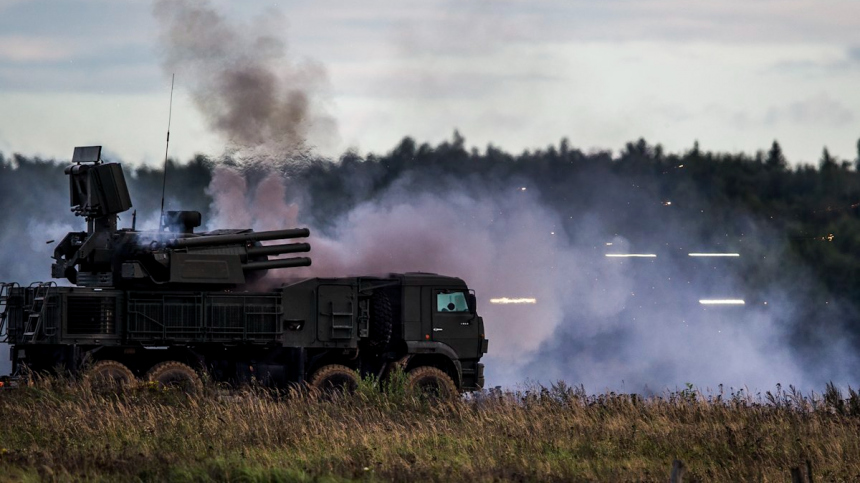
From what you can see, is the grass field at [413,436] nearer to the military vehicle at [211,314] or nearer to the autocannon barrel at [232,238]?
the military vehicle at [211,314]

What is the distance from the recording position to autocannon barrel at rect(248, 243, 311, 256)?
107 feet

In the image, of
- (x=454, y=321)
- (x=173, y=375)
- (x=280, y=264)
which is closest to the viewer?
(x=173, y=375)

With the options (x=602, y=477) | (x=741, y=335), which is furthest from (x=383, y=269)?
(x=741, y=335)

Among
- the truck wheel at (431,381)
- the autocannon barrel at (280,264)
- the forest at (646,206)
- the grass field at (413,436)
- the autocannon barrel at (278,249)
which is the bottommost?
the grass field at (413,436)

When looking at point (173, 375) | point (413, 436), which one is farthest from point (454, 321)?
point (413, 436)

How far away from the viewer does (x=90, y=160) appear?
3222 centimetres

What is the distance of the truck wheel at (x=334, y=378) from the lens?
3148cm

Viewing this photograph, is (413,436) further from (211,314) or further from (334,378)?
(211,314)

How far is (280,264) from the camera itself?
33031mm

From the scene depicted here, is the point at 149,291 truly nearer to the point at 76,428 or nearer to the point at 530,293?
the point at 76,428

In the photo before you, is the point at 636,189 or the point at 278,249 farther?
the point at 636,189

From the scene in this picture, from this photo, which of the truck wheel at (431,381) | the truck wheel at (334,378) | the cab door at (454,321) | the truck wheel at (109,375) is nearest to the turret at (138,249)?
the truck wheel at (109,375)

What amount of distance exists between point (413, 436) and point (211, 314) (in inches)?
369

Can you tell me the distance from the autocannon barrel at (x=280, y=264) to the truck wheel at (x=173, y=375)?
3082mm
